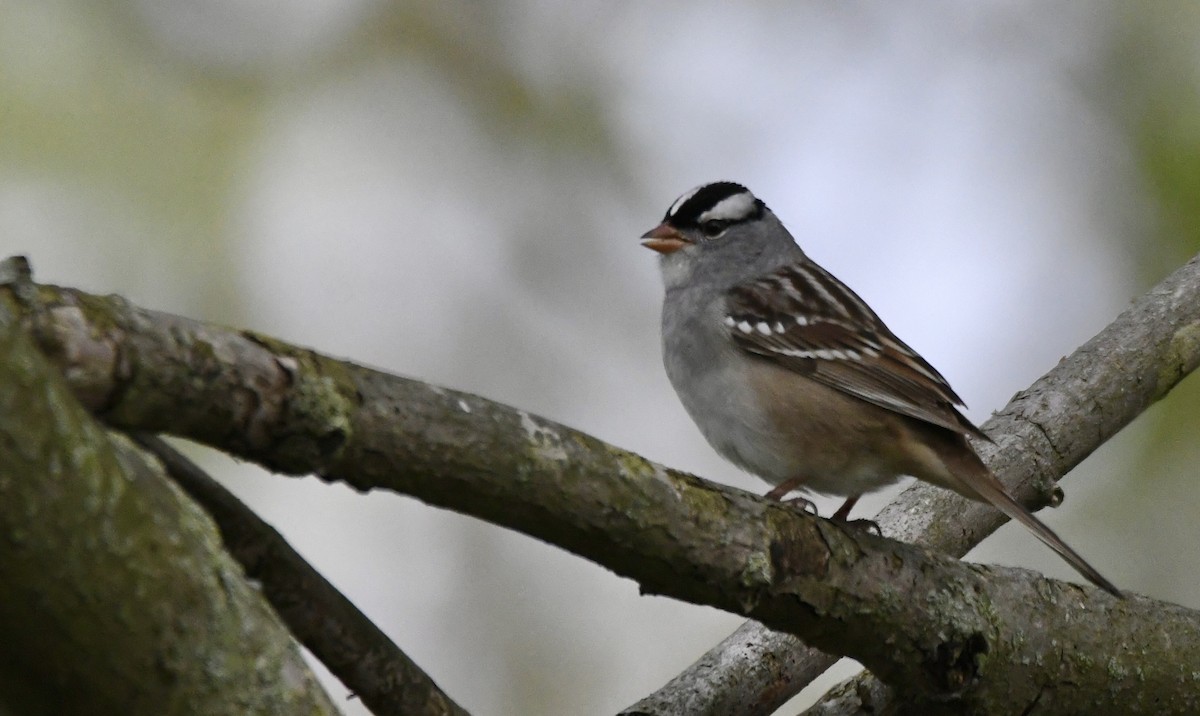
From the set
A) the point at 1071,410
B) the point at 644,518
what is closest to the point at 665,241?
the point at 1071,410

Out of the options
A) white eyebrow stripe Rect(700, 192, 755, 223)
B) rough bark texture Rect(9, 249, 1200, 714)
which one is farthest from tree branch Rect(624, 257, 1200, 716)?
white eyebrow stripe Rect(700, 192, 755, 223)

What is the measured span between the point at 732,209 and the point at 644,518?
3700 millimetres

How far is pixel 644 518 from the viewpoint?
8.43 ft

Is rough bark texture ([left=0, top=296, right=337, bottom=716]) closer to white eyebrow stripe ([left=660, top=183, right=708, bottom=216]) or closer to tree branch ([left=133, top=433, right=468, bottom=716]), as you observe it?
tree branch ([left=133, top=433, right=468, bottom=716])

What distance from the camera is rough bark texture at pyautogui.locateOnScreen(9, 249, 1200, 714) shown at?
2.04m

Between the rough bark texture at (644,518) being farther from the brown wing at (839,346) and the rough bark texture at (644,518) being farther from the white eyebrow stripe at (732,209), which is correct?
the white eyebrow stripe at (732,209)

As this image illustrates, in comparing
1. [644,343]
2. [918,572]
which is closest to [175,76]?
[644,343]

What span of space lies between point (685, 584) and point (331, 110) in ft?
18.9

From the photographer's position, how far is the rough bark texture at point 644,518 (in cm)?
204

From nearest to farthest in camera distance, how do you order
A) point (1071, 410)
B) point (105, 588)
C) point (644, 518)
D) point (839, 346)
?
point (105, 588), point (644, 518), point (1071, 410), point (839, 346)

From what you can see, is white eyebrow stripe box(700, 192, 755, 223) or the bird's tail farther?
white eyebrow stripe box(700, 192, 755, 223)

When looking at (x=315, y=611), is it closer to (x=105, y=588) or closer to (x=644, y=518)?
(x=644, y=518)

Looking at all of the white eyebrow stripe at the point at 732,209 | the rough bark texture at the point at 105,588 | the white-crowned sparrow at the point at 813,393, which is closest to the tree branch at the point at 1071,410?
the white-crowned sparrow at the point at 813,393

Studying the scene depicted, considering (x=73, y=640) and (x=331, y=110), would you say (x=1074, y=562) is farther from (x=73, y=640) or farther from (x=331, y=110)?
(x=331, y=110)
